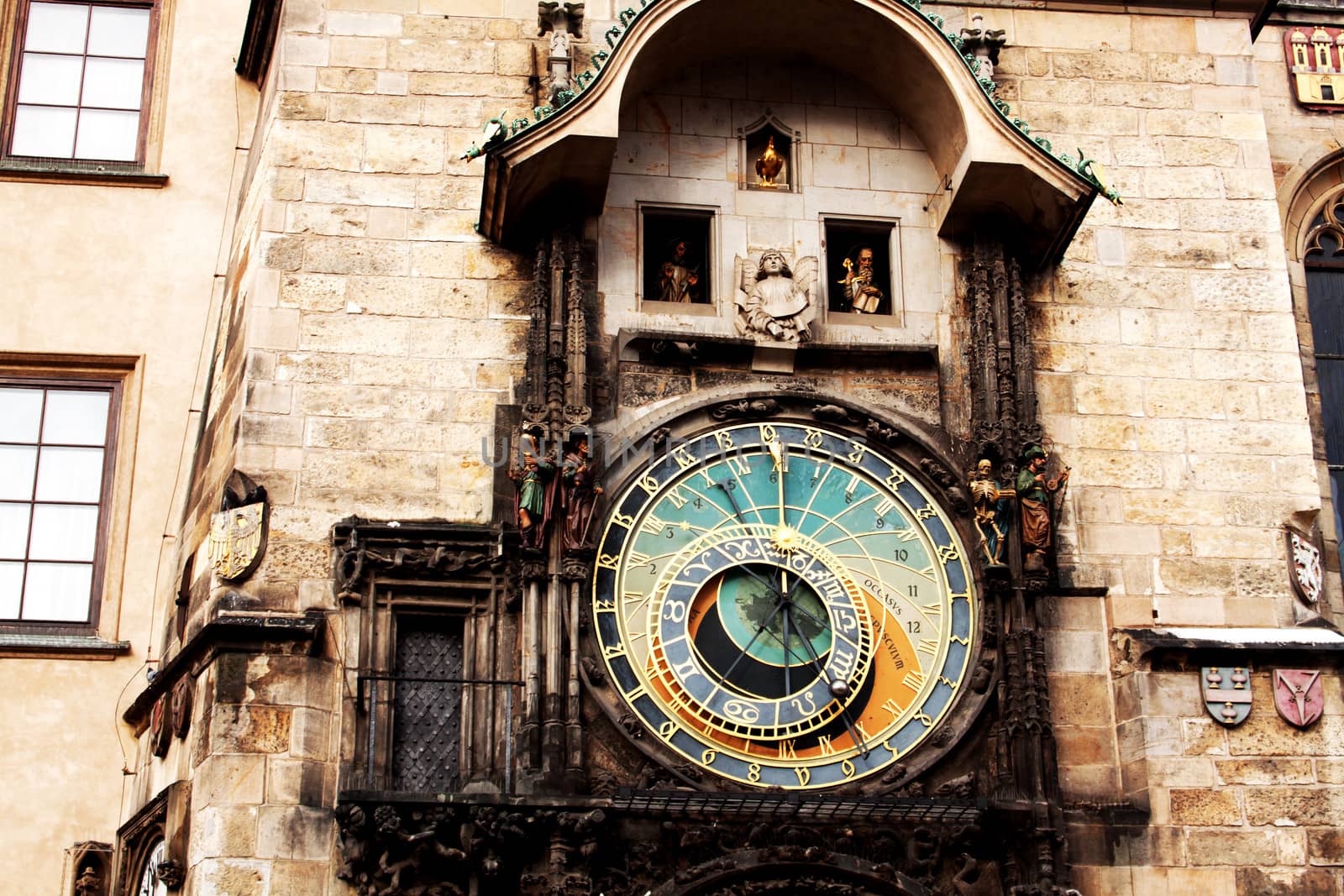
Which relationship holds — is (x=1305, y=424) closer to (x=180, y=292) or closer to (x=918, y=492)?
(x=918, y=492)

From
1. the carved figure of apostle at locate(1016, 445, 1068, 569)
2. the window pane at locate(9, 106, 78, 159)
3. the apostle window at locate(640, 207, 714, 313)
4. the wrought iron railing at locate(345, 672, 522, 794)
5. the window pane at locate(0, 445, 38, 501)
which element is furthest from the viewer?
the window pane at locate(9, 106, 78, 159)

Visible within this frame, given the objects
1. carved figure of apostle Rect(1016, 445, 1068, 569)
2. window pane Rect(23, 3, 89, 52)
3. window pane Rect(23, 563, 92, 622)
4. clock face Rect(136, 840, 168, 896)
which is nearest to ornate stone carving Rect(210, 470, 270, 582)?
clock face Rect(136, 840, 168, 896)

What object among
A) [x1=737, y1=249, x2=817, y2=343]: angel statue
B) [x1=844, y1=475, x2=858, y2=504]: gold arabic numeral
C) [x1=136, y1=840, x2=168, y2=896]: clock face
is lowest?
[x1=136, y1=840, x2=168, y2=896]: clock face

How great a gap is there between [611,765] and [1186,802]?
10.6 ft

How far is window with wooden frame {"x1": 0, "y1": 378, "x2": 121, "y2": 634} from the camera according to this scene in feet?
48.8

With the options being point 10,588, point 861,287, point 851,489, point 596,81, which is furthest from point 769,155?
point 10,588

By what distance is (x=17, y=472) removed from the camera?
1516cm

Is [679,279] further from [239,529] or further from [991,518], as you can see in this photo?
[239,529]

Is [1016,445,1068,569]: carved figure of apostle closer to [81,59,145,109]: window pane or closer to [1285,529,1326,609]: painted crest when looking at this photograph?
[1285,529,1326,609]: painted crest

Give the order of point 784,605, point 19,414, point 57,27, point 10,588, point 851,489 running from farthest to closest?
point 57,27
point 19,414
point 10,588
point 851,489
point 784,605

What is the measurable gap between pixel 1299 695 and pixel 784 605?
118 inches

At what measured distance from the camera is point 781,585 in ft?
44.3

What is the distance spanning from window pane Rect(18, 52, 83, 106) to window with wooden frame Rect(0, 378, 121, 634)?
217 centimetres

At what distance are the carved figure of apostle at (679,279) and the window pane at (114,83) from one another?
13.9ft
